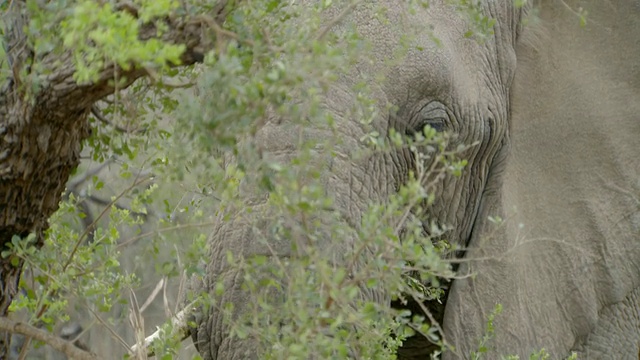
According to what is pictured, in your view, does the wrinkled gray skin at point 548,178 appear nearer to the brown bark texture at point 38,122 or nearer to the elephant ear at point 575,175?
the elephant ear at point 575,175

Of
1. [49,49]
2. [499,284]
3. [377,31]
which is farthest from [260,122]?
[499,284]

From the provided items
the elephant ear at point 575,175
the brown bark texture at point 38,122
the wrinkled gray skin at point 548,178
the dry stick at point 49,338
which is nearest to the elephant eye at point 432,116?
the wrinkled gray skin at point 548,178

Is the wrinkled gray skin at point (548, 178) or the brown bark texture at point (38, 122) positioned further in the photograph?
the wrinkled gray skin at point (548, 178)

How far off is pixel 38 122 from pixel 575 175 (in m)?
1.96

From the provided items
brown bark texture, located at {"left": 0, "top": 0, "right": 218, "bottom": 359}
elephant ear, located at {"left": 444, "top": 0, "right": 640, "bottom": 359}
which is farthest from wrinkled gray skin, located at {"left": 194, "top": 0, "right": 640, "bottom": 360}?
brown bark texture, located at {"left": 0, "top": 0, "right": 218, "bottom": 359}

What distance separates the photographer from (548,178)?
136 inches

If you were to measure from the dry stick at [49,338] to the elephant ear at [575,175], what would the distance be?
5.00 ft

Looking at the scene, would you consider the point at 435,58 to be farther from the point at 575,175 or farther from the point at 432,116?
the point at 575,175

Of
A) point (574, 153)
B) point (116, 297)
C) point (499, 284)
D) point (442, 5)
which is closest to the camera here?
point (116, 297)

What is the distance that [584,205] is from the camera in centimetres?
350

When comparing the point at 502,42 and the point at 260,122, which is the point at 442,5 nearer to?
the point at 502,42

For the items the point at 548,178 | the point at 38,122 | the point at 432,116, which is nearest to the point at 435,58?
the point at 432,116

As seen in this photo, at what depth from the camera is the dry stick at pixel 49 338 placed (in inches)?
78.0

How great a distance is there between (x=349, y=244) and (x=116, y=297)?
0.47 m
